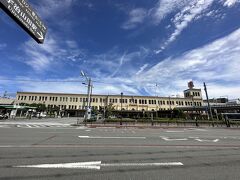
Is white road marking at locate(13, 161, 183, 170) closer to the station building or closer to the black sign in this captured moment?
the black sign

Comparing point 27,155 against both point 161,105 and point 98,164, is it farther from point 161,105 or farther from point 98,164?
point 161,105

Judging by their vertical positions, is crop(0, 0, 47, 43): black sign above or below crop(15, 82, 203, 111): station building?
below

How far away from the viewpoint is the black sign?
5291mm

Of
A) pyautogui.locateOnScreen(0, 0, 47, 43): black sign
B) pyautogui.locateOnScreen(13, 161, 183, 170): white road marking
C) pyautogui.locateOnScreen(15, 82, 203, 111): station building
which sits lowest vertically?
pyautogui.locateOnScreen(13, 161, 183, 170): white road marking

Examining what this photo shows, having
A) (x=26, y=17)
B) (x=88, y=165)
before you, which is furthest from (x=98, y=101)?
(x=88, y=165)

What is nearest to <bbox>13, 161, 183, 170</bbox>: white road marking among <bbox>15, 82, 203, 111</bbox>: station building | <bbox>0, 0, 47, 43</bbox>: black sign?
<bbox>0, 0, 47, 43</bbox>: black sign

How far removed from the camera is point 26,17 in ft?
19.9

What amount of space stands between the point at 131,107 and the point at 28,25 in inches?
3237

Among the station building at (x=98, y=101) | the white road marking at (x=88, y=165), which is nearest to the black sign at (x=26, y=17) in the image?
the white road marking at (x=88, y=165)

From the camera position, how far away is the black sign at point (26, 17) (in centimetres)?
529

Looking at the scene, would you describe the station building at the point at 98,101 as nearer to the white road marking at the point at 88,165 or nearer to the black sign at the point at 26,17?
the black sign at the point at 26,17

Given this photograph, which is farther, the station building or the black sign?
the station building

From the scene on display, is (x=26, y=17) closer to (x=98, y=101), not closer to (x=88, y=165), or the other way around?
(x=88, y=165)

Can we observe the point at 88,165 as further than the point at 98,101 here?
No
